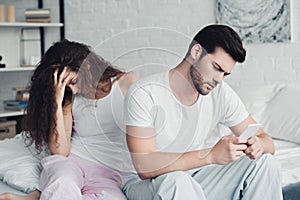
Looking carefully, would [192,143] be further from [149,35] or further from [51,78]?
[149,35]

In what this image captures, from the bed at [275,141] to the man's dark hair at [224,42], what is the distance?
1.91 feet

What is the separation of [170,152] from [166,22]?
213 cm

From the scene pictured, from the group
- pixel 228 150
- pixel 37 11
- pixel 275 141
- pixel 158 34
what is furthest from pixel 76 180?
pixel 37 11

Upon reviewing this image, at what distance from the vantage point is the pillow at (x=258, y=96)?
3205 millimetres

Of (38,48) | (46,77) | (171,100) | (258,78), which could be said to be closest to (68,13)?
(38,48)

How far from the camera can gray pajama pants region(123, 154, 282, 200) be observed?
2.09 meters

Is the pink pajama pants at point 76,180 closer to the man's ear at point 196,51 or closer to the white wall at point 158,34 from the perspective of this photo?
the man's ear at point 196,51

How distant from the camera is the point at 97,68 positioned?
8.28ft

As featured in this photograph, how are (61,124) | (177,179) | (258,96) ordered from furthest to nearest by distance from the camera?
(258,96), (61,124), (177,179)

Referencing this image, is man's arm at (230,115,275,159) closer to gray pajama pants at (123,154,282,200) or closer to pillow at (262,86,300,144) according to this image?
gray pajama pants at (123,154,282,200)

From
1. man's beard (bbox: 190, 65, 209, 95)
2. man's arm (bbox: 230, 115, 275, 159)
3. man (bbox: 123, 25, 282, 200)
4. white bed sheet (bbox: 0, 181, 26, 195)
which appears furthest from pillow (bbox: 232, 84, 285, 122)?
white bed sheet (bbox: 0, 181, 26, 195)

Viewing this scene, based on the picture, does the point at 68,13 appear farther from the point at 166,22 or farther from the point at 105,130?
the point at 105,130

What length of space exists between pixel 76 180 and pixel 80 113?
38cm

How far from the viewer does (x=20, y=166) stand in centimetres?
247
